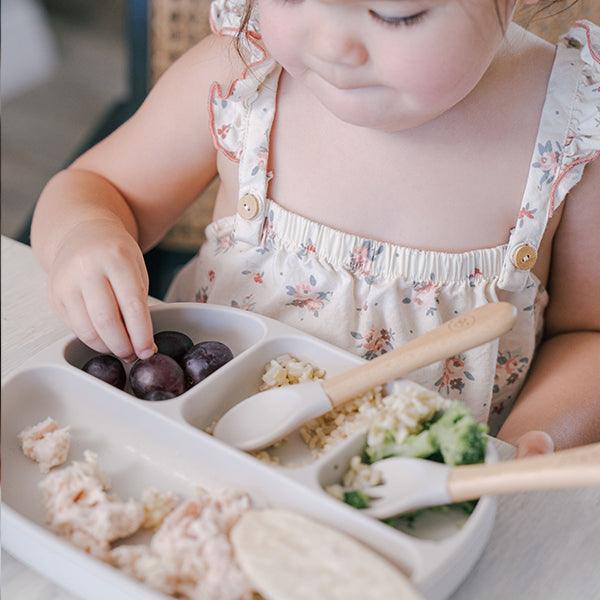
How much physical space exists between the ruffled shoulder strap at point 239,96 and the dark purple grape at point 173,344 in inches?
11.4

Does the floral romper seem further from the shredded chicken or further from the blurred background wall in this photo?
the blurred background wall

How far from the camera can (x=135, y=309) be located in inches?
34.3

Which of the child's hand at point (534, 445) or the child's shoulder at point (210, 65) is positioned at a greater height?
the child's shoulder at point (210, 65)

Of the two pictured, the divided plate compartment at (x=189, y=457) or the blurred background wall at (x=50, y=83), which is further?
the blurred background wall at (x=50, y=83)

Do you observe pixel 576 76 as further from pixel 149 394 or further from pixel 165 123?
pixel 149 394

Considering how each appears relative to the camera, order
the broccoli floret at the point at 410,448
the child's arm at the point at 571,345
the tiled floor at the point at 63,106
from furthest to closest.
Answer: the tiled floor at the point at 63,106 → the child's arm at the point at 571,345 → the broccoli floret at the point at 410,448

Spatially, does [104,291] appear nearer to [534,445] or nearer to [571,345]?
[534,445]

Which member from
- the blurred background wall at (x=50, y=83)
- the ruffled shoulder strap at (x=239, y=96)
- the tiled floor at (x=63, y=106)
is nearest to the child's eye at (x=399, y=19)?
the ruffled shoulder strap at (x=239, y=96)

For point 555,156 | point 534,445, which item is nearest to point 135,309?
point 534,445

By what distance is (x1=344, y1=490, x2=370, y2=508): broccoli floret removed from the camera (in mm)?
701

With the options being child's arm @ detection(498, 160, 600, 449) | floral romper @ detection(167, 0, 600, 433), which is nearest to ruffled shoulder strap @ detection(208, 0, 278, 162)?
floral romper @ detection(167, 0, 600, 433)

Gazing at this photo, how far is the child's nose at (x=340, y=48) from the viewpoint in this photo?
796mm

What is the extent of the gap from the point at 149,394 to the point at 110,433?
0.05 m

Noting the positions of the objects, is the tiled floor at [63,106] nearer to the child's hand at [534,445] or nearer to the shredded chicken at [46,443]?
the shredded chicken at [46,443]
